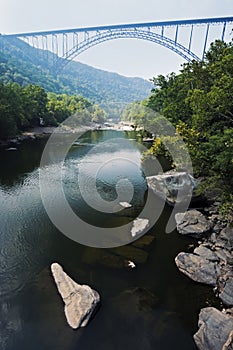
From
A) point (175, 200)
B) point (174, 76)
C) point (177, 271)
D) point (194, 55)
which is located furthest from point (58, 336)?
point (194, 55)

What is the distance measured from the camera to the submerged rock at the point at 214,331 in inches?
254

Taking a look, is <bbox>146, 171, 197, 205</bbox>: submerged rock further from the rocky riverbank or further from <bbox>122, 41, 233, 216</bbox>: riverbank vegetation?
the rocky riverbank

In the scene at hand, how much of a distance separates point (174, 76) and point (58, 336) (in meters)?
28.3

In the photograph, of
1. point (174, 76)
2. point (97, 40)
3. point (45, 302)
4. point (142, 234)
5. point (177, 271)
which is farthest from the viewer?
Answer: point (97, 40)

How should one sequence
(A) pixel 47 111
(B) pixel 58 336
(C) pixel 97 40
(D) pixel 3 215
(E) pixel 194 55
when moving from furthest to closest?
(C) pixel 97 40, (E) pixel 194 55, (A) pixel 47 111, (D) pixel 3 215, (B) pixel 58 336

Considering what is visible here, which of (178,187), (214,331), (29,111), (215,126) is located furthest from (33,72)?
(214,331)

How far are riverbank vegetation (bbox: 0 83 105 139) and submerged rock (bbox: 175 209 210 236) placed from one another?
23665 mm

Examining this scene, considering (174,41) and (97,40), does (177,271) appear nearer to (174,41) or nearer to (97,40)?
(174,41)

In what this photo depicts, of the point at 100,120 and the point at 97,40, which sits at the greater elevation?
the point at 97,40

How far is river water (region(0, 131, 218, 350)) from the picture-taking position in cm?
698

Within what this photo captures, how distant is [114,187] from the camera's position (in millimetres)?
18781

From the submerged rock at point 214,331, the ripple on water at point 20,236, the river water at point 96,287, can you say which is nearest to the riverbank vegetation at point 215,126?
the river water at point 96,287

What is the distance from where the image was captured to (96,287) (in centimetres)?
Answer: 871

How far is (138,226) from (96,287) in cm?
472
